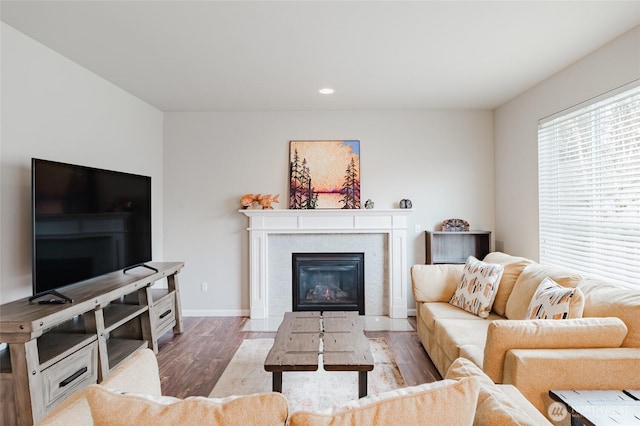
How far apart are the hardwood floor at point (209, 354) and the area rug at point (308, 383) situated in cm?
10

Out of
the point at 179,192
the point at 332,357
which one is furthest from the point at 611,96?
the point at 179,192

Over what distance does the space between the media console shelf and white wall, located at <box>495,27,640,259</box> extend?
3984 mm

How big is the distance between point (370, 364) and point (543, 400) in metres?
0.91

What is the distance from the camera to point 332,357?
7.49ft

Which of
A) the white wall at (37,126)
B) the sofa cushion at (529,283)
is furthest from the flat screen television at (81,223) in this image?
the sofa cushion at (529,283)

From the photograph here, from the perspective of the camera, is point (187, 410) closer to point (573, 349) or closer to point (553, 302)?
point (573, 349)

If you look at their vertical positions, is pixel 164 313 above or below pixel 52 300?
below

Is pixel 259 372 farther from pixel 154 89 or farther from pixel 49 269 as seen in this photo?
pixel 154 89

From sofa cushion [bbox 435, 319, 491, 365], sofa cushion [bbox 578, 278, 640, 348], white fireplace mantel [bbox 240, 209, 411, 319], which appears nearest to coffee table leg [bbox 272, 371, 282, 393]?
sofa cushion [bbox 435, 319, 491, 365]

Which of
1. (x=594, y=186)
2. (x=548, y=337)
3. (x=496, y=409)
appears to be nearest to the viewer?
(x=496, y=409)

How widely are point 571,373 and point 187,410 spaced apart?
189 centimetres

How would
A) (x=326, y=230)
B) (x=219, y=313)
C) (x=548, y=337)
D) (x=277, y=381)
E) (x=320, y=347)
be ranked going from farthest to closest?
1. (x=219, y=313)
2. (x=326, y=230)
3. (x=320, y=347)
4. (x=277, y=381)
5. (x=548, y=337)

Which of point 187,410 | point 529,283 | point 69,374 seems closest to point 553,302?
point 529,283

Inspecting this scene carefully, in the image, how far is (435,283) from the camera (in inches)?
143
